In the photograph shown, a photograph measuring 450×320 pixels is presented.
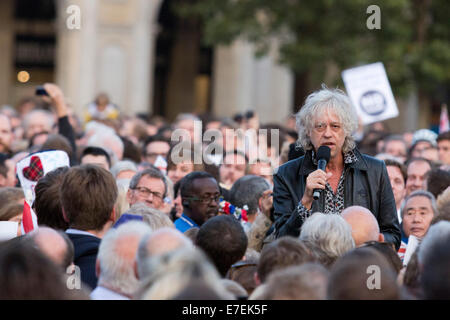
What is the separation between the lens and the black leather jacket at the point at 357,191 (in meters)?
5.94

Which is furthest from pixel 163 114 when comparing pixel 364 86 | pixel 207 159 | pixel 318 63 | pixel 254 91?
pixel 207 159

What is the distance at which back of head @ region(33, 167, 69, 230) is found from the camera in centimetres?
635

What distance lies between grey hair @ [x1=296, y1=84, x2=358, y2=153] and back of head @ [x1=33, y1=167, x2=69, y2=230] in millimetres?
1725

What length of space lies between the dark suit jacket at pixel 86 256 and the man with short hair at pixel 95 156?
378 centimetres

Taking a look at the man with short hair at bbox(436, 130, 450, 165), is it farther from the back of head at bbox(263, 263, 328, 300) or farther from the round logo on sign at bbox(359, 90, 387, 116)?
the back of head at bbox(263, 263, 328, 300)

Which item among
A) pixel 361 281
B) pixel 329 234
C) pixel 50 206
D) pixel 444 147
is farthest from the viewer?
pixel 444 147

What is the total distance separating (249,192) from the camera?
324 inches

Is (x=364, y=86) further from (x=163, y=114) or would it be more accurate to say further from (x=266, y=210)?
(x=163, y=114)

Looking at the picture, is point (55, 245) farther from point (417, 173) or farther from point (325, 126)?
point (417, 173)

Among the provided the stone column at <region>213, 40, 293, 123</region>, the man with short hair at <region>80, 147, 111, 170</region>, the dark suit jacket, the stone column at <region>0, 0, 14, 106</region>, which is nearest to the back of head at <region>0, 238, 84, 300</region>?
the dark suit jacket

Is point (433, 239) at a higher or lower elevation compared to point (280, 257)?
higher

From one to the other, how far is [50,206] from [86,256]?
0.91 m

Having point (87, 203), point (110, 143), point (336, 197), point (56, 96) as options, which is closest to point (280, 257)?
point (336, 197)

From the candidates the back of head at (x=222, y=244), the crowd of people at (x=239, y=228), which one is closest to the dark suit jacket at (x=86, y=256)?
the crowd of people at (x=239, y=228)
